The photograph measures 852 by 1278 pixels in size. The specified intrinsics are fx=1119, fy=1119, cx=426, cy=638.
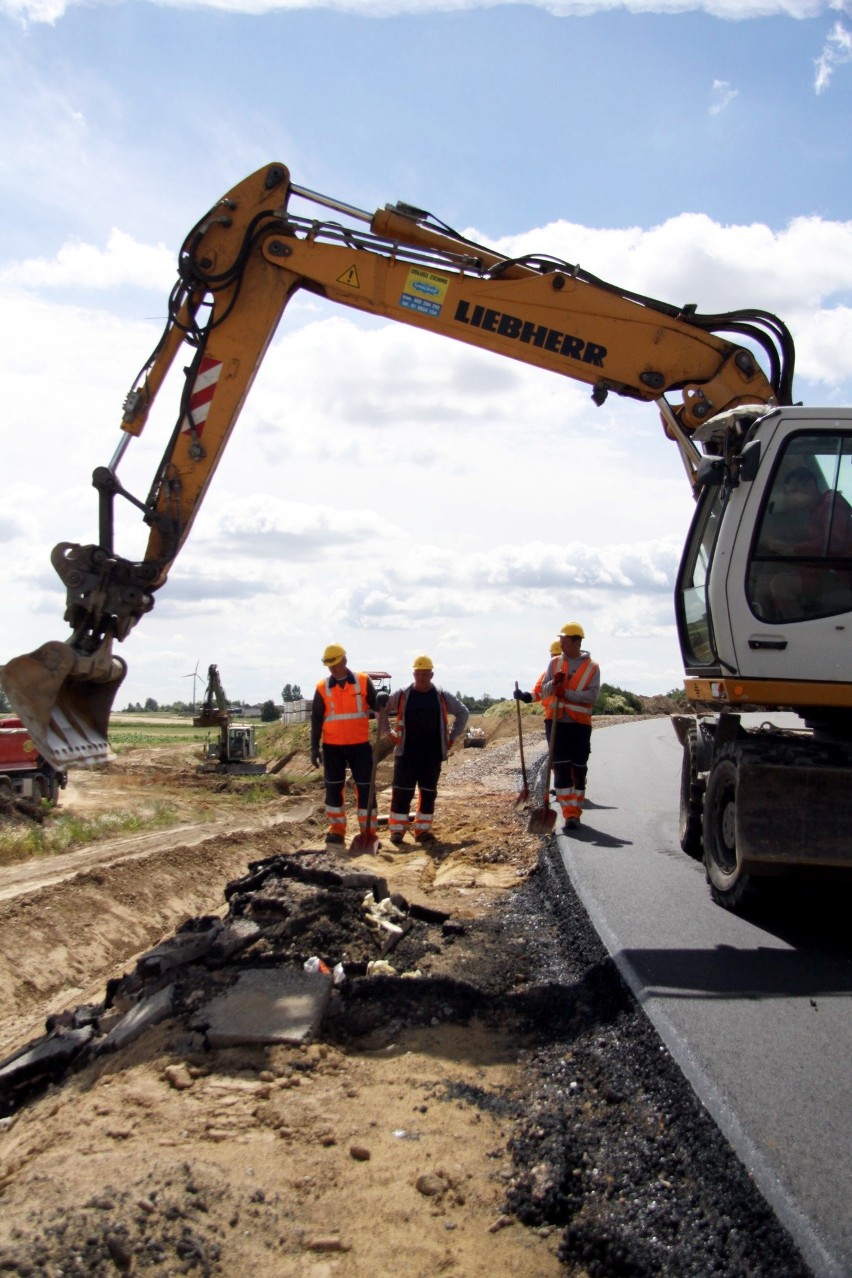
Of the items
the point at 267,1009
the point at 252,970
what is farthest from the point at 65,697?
the point at 267,1009

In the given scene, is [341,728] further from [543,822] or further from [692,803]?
[692,803]

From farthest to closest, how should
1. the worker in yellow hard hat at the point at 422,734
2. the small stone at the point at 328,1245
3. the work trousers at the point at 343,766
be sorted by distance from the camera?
the worker in yellow hard hat at the point at 422,734, the work trousers at the point at 343,766, the small stone at the point at 328,1245

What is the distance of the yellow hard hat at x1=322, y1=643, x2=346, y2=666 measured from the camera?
34.4 ft

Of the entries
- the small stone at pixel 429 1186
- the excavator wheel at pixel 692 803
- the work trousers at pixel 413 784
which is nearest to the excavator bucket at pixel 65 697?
the small stone at pixel 429 1186

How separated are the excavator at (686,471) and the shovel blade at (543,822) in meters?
1.18

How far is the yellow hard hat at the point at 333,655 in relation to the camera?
10.5 metres

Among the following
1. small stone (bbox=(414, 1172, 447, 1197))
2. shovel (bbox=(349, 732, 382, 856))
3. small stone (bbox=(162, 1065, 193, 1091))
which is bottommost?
small stone (bbox=(414, 1172, 447, 1197))

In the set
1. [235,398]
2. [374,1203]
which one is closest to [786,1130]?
[374,1203]

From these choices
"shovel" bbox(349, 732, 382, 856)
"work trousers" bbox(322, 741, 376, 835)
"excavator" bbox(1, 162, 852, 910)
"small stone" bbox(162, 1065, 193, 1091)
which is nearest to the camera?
"small stone" bbox(162, 1065, 193, 1091)

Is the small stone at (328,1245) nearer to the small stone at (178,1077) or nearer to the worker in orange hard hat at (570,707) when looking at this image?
the small stone at (178,1077)

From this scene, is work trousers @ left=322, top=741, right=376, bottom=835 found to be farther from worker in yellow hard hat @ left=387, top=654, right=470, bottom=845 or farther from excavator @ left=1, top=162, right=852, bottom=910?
excavator @ left=1, top=162, right=852, bottom=910

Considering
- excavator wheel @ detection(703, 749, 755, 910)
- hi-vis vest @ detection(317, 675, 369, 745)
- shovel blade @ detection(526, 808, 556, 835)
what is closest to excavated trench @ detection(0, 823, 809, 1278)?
shovel blade @ detection(526, 808, 556, 835)

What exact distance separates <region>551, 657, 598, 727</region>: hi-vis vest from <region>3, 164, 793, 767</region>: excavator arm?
321 cm

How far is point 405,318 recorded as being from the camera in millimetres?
8180
